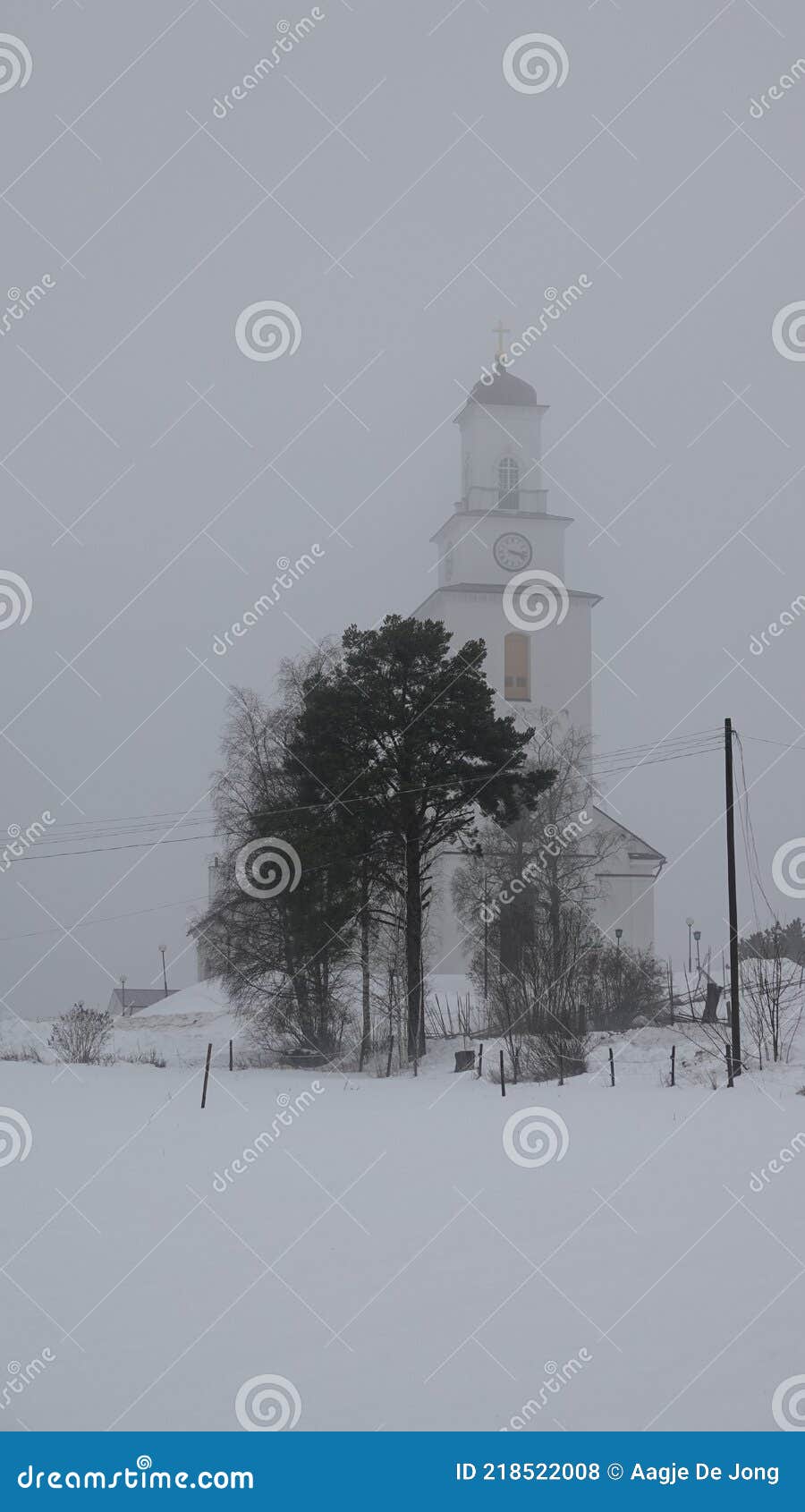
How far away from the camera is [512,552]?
217 ft

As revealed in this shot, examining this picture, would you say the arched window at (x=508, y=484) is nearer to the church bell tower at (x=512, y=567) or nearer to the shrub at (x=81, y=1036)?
the church bell tower at (x=512, y=567)

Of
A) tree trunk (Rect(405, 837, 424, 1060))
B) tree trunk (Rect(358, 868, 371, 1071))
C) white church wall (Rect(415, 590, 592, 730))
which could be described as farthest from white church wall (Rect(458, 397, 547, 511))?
tree trunk (Rect(358, 868, 371, 1071))

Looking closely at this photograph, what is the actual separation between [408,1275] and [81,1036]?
2701 centimetres

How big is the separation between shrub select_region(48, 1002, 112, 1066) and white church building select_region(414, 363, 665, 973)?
24.6m

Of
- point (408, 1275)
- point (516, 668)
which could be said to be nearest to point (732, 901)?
point (408, 1275)

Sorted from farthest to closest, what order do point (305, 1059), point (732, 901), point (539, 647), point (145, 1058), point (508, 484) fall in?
point (508, 484) → point (539, 647) → point (145, 1058) → point (305, 1059) → point (732, 901)

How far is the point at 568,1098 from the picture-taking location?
24438mm

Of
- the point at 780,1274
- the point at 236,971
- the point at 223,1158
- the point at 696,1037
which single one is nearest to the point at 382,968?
the point at 236,971

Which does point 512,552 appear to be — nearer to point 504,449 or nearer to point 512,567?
→ point 512,567

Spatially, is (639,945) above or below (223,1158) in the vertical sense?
above

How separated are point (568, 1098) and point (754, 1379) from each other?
1663 cm

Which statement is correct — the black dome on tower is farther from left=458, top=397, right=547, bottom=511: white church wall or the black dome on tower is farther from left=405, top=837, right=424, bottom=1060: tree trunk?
left=405, top=837, right=424, bottom=1060: tree trunk

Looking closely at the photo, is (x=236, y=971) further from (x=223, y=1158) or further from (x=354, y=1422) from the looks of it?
(x=354, y=1422)

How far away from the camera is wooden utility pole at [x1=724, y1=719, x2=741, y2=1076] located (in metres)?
28.4
